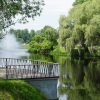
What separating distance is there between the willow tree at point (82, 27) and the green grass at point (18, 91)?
2778cm

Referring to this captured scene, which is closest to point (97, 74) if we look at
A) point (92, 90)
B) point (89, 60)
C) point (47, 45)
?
point (92, 90)

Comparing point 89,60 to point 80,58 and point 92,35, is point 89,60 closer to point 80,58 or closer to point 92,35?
point 80,58

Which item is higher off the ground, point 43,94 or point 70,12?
point 70,12

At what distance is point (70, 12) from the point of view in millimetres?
54562

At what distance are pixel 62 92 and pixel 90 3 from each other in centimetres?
2491

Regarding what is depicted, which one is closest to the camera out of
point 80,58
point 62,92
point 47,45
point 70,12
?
point 62,92

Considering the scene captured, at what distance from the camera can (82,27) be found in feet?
161

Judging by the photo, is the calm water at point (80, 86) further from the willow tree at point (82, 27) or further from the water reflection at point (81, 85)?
the willow tree at point (82, 27)

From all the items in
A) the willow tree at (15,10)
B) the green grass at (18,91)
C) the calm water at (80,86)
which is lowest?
the calm water at (80,86)

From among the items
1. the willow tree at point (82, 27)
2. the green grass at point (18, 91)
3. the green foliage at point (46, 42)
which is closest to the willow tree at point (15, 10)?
the green grass at point (18, 91)

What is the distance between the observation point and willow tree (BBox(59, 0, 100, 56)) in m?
45.7

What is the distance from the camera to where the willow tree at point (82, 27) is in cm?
4569

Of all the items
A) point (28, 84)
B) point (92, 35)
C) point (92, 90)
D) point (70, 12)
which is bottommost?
point (92, 90)

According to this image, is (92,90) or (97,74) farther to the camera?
(97,74)
